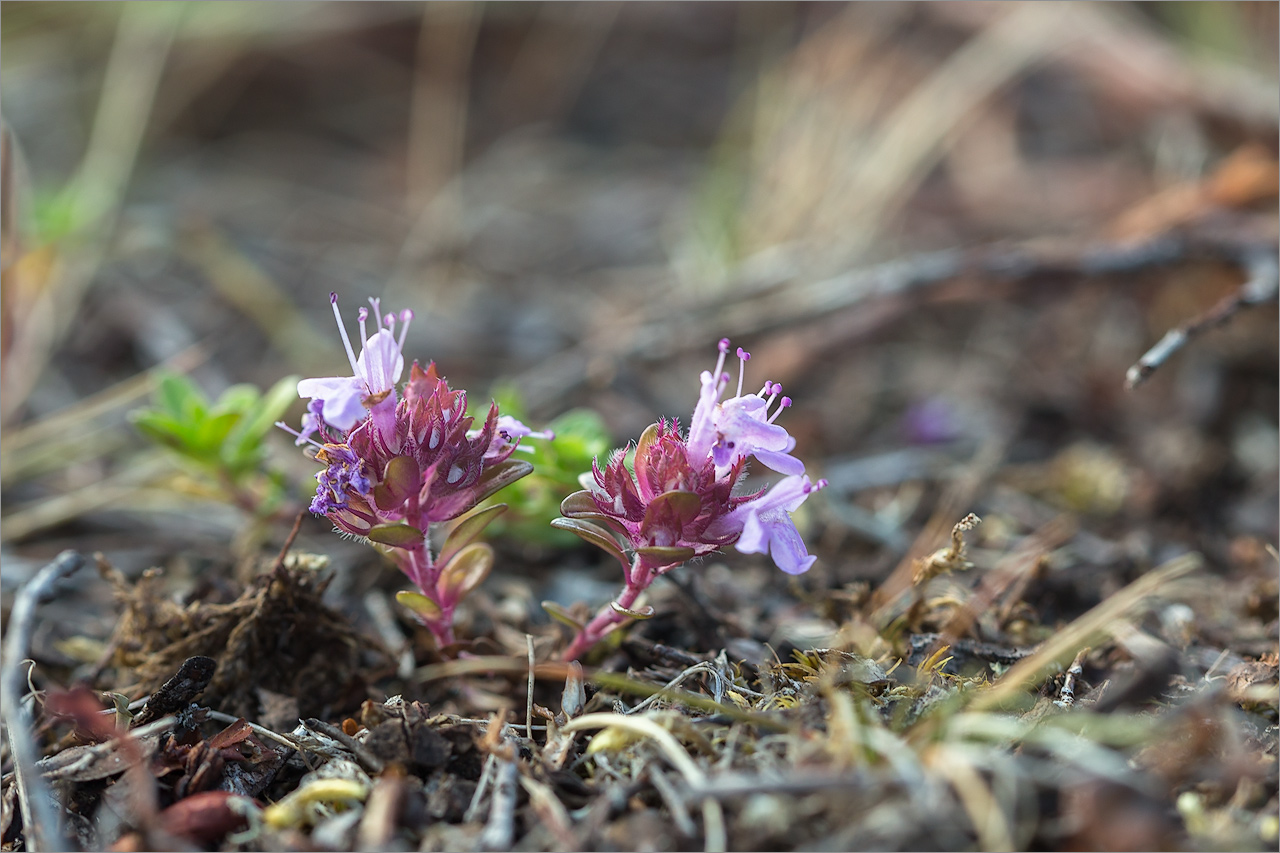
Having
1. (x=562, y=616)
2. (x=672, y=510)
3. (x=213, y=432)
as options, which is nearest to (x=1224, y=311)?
(x=672, y=510)

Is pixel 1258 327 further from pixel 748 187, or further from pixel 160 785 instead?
pixel 160 785

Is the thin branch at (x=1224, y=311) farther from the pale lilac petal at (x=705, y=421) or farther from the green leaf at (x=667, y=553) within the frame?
the green leaf at (x=667, y=553)

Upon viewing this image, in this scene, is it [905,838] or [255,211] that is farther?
[255,211]

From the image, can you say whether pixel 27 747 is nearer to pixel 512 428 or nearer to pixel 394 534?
pixel 394 534

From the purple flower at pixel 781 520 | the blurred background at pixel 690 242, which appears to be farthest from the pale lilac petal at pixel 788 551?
the blurred background at pixel 690 242

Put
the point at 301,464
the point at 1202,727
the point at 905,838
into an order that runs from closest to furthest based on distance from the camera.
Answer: the point at 905,838 < the point at 1202,727 < the point at 301,464

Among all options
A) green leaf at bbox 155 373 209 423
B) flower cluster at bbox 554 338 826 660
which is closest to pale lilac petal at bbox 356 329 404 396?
flower cluster at bbox 554 338 826 660

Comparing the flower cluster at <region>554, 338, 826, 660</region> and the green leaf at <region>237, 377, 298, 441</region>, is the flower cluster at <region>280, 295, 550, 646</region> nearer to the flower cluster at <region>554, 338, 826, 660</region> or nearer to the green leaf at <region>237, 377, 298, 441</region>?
the flower cluster at <region>554, 338, 826, 660</region>

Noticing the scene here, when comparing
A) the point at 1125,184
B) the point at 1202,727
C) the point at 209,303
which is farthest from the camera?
the point at 1125,184

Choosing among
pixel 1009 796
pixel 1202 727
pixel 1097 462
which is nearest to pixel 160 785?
pixel 1009 796
